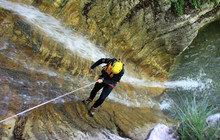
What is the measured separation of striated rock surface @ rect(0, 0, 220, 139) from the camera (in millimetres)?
3678

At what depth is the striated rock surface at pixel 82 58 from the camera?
3678 mm

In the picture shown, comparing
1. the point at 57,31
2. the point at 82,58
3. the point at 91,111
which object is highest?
the point at 57,31

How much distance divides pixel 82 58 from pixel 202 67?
718 cm

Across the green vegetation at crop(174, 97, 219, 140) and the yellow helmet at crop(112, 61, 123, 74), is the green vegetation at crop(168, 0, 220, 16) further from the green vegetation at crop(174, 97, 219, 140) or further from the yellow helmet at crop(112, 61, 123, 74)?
the green vegetation at crop(174, 97, 219, 140)

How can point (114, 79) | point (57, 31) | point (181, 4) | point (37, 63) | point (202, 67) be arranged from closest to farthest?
point (114, 79)
point (37, 63)
point (57, 31)
point (181, 4)
point (202, 67)

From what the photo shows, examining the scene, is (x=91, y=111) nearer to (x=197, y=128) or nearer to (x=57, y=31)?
(x=197, y=128)

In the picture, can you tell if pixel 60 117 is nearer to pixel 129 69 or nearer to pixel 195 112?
pixel 195 112

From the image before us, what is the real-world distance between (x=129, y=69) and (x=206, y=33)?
6.51 metres

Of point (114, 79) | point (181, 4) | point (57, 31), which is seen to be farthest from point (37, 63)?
point (181, 4)

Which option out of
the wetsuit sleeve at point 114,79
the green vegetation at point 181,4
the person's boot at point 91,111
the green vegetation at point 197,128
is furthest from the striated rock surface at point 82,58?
the green vegetation at point 197,128

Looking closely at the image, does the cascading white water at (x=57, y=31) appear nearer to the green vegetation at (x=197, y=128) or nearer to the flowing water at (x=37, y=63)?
the flowing water at (x=37, y=63)

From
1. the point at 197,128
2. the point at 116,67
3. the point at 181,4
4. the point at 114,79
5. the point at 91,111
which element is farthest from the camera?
the point at 181,4

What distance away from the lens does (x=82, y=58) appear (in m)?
6.23

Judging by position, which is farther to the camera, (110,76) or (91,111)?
(91,111)
